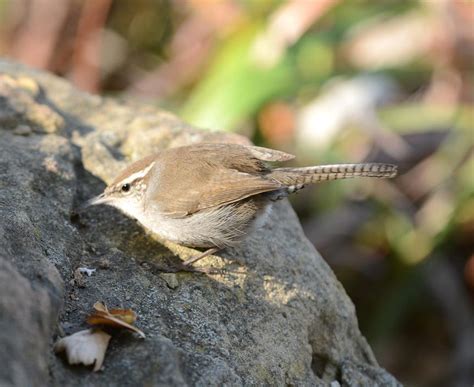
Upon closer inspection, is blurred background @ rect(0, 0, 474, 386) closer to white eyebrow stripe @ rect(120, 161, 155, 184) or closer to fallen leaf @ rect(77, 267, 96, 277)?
white eyebrow stripe @ rect(120, 161, 155, 184)

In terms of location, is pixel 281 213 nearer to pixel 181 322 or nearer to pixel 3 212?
pixel 181 322

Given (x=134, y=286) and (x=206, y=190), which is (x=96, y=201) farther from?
(x=134, y=286)

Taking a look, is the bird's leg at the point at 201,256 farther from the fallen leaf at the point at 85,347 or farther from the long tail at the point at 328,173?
the fallen leaf at the point at 85,347

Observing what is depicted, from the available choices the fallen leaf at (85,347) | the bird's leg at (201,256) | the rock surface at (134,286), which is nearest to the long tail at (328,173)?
the rock surface at (134,286)

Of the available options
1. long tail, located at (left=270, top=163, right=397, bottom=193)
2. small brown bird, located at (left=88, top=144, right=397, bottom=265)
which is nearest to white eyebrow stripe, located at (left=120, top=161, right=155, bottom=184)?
small brown bird, located at (left=88, top=144, right=397, bottom=265)

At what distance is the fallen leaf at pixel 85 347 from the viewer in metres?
2.57

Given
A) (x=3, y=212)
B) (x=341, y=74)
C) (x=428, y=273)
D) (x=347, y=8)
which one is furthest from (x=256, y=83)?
(x=3, y=212)

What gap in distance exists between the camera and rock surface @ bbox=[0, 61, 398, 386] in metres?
2.59

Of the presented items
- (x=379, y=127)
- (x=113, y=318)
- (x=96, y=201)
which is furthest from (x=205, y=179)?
(x=379, y=127)

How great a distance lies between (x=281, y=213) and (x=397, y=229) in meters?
2.89

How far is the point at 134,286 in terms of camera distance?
333 cm

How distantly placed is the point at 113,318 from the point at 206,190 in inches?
52.0

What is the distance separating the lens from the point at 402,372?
23.6 feet

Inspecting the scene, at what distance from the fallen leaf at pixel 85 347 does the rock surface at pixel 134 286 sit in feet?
0.13
